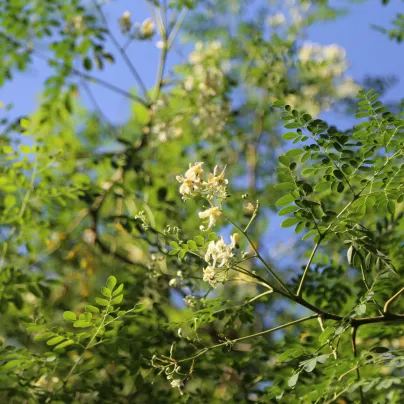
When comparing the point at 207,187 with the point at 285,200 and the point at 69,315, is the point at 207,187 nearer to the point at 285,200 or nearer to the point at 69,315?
the point at 285,200

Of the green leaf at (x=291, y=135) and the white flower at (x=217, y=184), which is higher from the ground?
the green leaf at (x=291, y=135)

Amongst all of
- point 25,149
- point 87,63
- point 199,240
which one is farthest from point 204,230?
point 87,63

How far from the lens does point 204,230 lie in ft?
4.15

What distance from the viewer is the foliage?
1.29 metres

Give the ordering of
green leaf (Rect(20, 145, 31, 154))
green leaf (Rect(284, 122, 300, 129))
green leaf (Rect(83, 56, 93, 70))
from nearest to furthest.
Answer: green leaf (Rect(284, 122, 300, 129)) → green leaf (Rect(20, 145, 31, 154)) → green leaf (Rect(83, 56, 93, 70))

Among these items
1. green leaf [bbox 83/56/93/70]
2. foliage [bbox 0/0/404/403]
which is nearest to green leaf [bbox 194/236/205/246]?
foliage [bbox 0/0/404/403]

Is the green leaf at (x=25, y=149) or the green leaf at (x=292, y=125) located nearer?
the green leaf at (x=292, y=125)

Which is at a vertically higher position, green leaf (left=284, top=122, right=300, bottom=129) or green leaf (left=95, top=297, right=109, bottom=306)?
green leaf (left=284, top=122, right=300, bottom=129)

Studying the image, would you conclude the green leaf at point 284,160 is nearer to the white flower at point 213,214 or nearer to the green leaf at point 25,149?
the white flower at point 213,214

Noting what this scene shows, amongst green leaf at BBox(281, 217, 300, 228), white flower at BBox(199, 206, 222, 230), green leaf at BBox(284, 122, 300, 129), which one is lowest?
white flower at BBox(199, 206, 222, 230)

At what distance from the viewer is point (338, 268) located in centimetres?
187

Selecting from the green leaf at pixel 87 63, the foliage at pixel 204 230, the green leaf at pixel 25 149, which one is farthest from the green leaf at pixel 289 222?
the green leaf at pixel 87 63

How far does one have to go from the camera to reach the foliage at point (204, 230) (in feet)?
4.22

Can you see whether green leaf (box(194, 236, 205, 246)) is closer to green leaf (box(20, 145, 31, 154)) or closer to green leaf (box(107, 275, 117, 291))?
green leaf (box(107, 275, 117, 291))
